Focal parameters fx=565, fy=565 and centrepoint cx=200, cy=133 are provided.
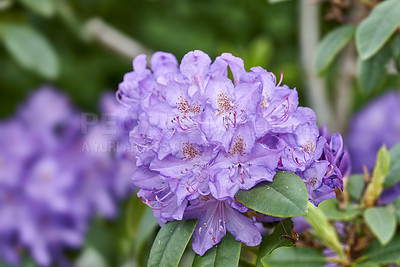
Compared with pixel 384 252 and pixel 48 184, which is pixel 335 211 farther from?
pixel 48 184

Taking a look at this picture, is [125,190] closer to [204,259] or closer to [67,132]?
[67,132]

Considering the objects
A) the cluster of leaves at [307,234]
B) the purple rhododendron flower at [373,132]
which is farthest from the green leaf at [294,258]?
the purple rhododendron flower at [373,132]

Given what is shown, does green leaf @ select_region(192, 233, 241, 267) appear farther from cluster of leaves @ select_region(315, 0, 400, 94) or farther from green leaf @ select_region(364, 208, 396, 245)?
cluster of leaves @ select_region(315, 0, 400, 94)

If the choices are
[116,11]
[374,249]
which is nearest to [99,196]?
[116,11]

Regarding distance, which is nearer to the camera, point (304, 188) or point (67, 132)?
point (304, 188)

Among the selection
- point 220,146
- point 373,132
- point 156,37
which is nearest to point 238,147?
point 220,146

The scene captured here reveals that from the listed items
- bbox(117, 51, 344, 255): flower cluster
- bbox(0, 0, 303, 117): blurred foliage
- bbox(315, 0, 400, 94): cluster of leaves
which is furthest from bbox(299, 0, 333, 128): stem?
bbox(117, 51, 344, 255): flower cluster
